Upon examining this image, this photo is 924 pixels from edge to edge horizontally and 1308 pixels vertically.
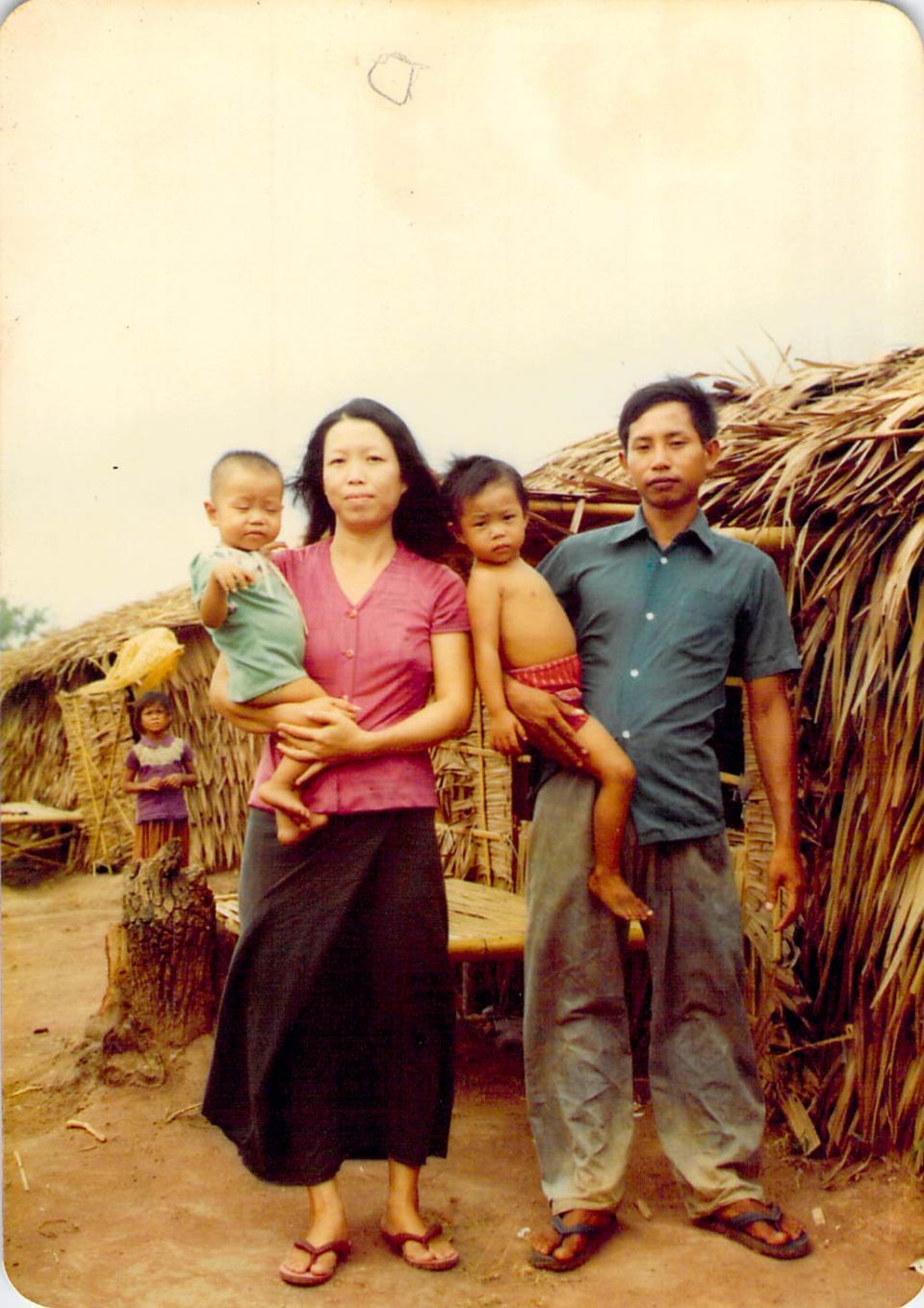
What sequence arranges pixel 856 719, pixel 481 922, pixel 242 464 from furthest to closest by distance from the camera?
pixel 481 922
pixel 856 719
pixel 242 464

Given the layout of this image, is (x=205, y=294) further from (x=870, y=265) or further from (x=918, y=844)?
(x=918, y=844)

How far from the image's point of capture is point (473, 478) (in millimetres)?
2656

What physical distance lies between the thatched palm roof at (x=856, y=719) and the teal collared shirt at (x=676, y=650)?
332 millimetres

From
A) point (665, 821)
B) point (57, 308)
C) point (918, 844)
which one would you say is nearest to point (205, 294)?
point (57, 308)

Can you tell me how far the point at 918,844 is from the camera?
294cm

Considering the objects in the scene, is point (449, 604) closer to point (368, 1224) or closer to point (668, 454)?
point (668, 454)

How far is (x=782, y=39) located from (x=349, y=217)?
4.04 ft

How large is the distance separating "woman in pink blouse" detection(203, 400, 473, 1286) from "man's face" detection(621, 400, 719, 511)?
550 millimetres

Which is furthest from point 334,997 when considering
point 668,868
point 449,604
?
point 449,604

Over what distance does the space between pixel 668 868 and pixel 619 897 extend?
150mm

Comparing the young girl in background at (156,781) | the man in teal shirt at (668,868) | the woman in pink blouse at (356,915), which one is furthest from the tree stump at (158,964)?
the young girl in background at (156,781)

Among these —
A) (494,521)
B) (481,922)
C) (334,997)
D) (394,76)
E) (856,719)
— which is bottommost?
(481,922)

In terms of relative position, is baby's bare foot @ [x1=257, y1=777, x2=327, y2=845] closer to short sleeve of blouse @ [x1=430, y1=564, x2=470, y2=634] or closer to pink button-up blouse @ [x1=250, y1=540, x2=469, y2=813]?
pink button-up blouse @ [x1=250, y1=540, x2=469, y2=813]

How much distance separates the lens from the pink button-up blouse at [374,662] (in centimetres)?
260
